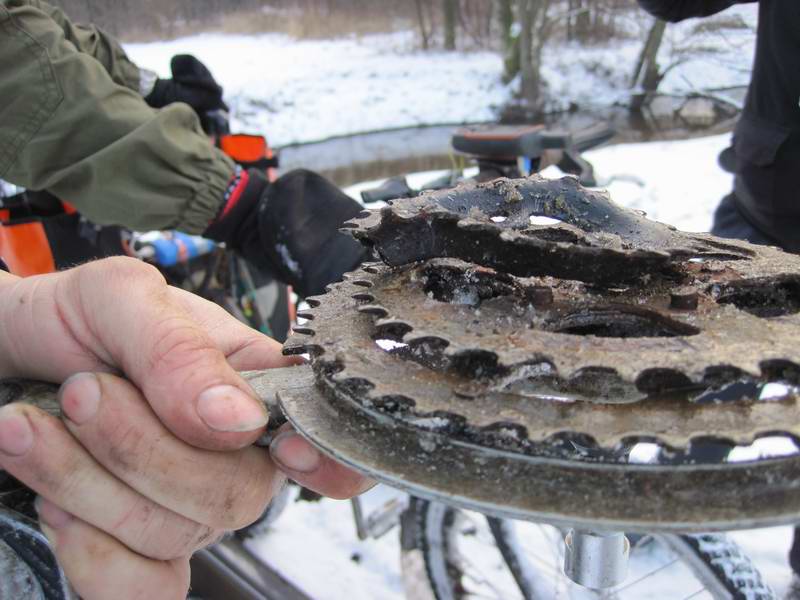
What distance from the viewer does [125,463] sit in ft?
2.77

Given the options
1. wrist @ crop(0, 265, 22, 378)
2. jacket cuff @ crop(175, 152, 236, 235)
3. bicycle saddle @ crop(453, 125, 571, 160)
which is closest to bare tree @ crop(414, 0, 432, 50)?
bicycle saddle @ crop(453, 125, 571, 160)

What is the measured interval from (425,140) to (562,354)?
12588 mm

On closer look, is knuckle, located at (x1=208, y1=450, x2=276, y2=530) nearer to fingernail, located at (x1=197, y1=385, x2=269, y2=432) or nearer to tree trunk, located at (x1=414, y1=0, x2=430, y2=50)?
fingernail, located at (x1=197, y1=385, x2=269, y2=432)

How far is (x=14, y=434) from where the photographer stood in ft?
2.66

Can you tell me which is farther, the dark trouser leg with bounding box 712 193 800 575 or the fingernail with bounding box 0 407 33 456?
the dark trouser leg with bounding box 712 193 800 575

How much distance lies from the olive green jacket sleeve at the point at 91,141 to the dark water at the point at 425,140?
24.0ft

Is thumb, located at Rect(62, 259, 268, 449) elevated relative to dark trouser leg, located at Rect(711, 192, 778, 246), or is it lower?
elevated

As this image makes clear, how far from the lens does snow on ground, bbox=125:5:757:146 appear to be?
14.3 m

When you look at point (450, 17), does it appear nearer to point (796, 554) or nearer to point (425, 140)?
point (425, 140)

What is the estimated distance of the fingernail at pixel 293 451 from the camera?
90cm

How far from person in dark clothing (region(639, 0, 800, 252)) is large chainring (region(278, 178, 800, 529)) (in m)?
1.29

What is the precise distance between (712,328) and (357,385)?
0.37 meters

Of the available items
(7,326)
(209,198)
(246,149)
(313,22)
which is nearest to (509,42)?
(313,22)

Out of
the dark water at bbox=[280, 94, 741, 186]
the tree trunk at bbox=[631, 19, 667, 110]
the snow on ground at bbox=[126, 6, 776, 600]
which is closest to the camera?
the snow on ground at bbox=[126, 6, 776, 600]
